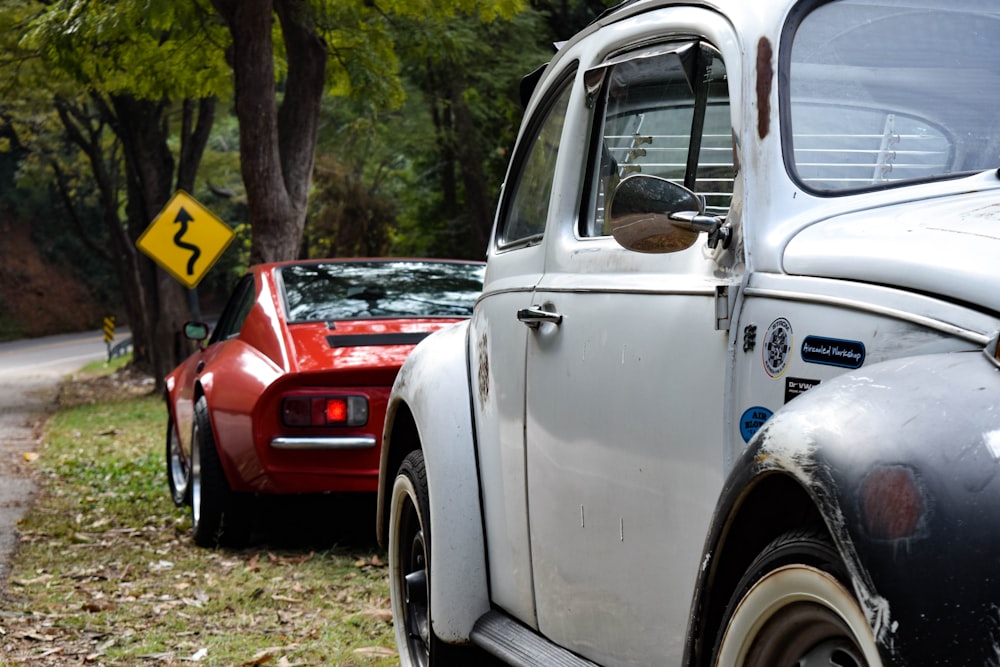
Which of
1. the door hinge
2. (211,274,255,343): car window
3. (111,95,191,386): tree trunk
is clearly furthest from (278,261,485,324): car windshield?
(111,95,191,386): tree trunk

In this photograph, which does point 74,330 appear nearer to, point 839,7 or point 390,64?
point 390,64

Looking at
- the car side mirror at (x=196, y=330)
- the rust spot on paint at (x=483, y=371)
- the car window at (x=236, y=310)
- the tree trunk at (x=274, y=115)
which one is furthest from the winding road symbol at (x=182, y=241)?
the rust spot on paint at (x=483, y=371)

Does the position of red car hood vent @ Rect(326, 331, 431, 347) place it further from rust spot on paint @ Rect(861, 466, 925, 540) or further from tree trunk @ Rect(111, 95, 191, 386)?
tree trunk @ Rect(111, 95, 191, 386)

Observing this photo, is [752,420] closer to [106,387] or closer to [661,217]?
[661,217]

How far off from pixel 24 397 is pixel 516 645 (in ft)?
87.9

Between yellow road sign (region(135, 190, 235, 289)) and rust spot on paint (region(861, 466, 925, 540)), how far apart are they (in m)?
13.5

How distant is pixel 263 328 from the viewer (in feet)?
26.8

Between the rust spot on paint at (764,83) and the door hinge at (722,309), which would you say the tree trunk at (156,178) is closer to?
the rust spot on paint at (764,83)

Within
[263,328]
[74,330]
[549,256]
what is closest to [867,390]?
[549,256]

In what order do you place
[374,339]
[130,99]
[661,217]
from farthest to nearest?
[130,99], [374,339], [661,217]

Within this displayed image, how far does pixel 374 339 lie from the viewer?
7.87 meters

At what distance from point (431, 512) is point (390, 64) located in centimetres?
1246

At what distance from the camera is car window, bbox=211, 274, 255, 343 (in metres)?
9.14

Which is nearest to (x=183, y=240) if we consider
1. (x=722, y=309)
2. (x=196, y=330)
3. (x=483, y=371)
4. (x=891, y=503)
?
(x=196, y=330)
